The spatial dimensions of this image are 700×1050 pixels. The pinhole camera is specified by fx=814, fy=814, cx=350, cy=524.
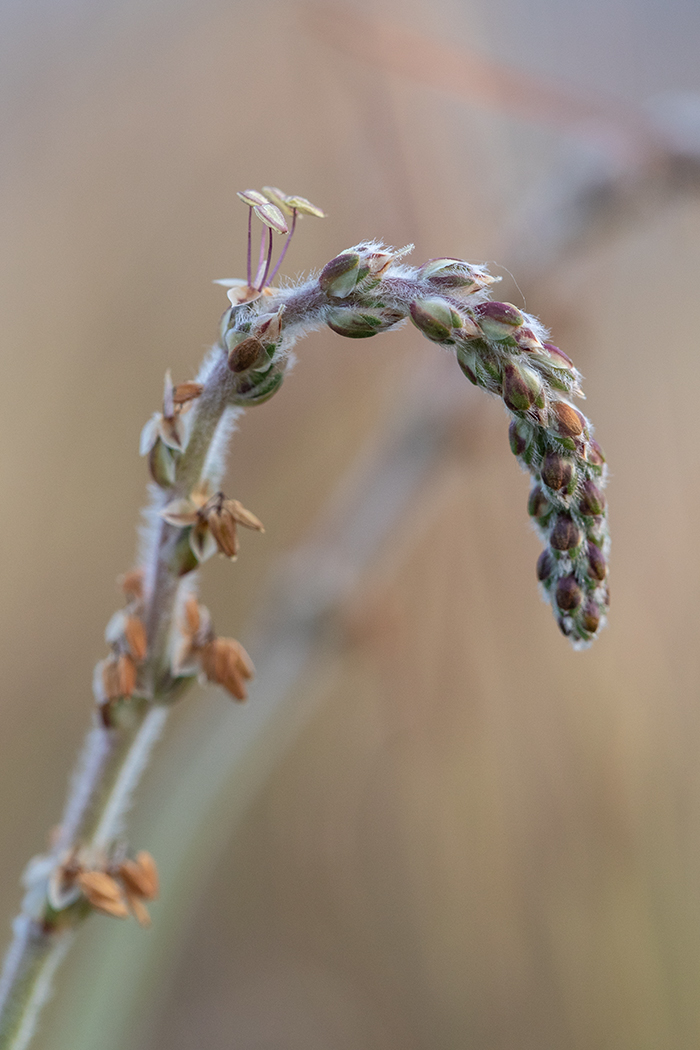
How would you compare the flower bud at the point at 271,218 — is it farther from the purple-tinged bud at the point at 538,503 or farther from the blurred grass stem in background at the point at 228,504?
the purple-tinged bud at the point at 538,503

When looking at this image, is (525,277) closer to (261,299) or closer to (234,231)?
(261,299)

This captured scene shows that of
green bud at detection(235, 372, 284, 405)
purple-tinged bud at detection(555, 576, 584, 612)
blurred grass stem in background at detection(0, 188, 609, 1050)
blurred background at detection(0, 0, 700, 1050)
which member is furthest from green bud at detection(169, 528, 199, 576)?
blurred background at detection(0, 0, 700, 1050)

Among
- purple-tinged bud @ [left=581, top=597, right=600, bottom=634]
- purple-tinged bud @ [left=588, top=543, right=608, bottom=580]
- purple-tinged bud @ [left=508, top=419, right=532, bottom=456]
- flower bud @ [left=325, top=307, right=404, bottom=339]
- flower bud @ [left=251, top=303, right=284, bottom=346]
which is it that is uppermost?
flower bud @ [left=325, top=307, right=404, bottom=339]

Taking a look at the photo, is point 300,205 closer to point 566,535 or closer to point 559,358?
point 559,358

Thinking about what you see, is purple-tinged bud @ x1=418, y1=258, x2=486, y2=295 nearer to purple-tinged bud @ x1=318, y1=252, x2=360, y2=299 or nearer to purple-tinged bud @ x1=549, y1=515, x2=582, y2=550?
purple-tinged bud @ x1=318, y1=252, x2=360, y2=299

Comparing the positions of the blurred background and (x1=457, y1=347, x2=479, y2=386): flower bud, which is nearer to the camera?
(x1=457, y1=347, x2=479, y2=386): flower bud
